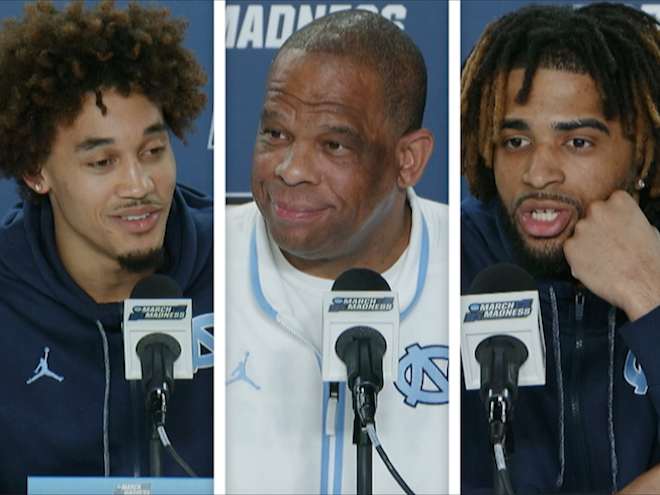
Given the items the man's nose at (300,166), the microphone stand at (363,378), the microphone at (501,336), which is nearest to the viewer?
the microphone stand at (363,378)

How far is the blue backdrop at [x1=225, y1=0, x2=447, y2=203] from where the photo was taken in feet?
10.2

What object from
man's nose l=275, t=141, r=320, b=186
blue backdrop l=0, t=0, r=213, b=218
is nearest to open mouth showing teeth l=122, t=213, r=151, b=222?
blue backdrop l=0, t=0, r=213, b=218

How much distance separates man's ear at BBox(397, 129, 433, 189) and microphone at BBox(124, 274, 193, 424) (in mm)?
661

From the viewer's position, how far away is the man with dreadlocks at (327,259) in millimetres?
3104

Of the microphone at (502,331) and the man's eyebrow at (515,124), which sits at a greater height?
the man's eyebrow at (515,124)

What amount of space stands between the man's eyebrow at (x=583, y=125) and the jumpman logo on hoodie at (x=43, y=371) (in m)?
1.42

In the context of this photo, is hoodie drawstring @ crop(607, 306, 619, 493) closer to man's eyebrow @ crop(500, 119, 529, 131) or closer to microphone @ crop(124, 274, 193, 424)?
man's eyebrow @ crop(500, 119, 529, 131)

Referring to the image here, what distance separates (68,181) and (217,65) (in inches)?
19.0

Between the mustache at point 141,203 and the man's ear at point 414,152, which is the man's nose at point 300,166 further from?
the mustache at point 141,203

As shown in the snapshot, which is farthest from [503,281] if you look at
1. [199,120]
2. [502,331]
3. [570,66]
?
[199,120]

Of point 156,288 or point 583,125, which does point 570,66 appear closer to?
point 583,125

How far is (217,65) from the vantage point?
10.2 feet

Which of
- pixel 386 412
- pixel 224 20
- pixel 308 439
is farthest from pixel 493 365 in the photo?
pixel 224 20

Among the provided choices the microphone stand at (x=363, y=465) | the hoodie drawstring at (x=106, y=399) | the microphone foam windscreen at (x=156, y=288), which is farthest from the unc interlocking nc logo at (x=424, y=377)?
the hoodie drawstring at (x=106, y=399)
